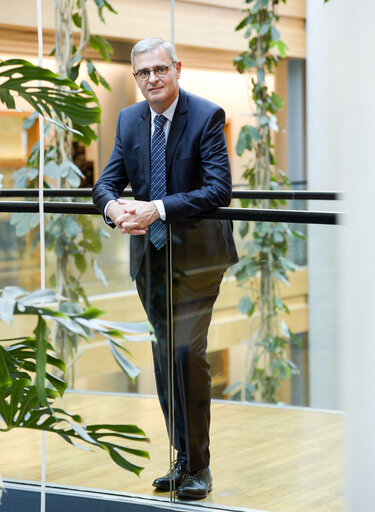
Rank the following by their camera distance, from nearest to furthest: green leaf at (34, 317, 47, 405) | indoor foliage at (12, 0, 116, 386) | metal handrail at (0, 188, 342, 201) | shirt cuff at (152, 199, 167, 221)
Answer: green leaf at (34, 317, 47, 405) < shirt cuff at (152, 199, 167, 221) < metal handrail at (0, 188, 342, 201) < indoor foliage at (12, 0, 116, 386)

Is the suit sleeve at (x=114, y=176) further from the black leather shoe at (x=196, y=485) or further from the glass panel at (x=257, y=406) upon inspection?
the black leather shoe at (x=196, y=485)

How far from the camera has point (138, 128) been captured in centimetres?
308

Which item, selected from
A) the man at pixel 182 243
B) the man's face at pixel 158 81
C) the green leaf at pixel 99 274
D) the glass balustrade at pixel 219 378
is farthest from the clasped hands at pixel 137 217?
A: the green leaf at pixel 99 274

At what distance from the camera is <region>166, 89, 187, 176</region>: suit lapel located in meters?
2.98

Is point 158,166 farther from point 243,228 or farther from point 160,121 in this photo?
point 243,228

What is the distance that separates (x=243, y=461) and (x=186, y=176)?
98 centimetres

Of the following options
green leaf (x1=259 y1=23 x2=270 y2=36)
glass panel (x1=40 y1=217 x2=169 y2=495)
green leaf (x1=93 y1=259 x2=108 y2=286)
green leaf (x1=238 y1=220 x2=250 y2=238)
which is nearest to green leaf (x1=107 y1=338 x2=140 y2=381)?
glass panel (x1=40 y1=217 x2=169 y2=495)

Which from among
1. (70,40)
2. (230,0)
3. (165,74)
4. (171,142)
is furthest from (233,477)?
(230,0)

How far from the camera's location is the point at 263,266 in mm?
4891

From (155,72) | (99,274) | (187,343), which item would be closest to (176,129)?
(155,72)

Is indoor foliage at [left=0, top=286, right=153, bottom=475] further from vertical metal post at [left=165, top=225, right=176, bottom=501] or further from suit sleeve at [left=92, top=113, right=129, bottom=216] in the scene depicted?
suit sleeve at [left=92, top=113, right=129, bottom=216]

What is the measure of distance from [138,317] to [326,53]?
3.33 m

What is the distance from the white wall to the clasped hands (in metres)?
1.32

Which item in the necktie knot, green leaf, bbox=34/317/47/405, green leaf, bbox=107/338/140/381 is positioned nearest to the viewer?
green leaf, bbox=107/338/140/381
